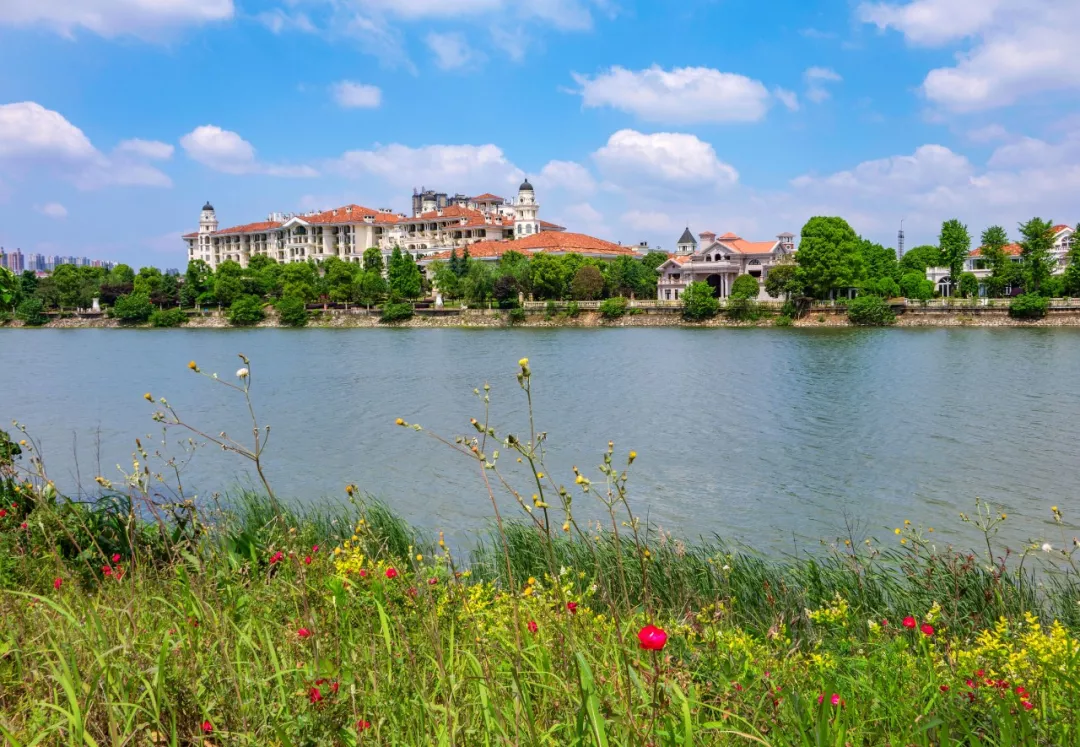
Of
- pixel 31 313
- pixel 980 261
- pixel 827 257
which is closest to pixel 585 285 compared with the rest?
pixel 827 257

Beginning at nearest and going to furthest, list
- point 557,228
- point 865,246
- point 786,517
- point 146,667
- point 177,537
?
1. point 146,667
2. point 177,537
3. point 786,517
4. point 865,246
5. point 557,228

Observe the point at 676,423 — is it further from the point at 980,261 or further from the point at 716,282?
the point at 980,261

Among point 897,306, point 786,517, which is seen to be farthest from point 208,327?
point 786,517

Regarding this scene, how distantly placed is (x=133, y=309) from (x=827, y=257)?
62.2m

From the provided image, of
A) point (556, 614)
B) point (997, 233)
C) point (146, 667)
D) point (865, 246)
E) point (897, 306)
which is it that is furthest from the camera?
point (865, 246)

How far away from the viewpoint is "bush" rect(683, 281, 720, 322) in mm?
60562

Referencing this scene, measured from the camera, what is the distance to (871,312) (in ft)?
182

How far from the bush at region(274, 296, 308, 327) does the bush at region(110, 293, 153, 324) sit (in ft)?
47.7

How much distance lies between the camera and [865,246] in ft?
233

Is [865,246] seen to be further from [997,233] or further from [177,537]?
[177,537]

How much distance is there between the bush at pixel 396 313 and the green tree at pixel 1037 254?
46.9 m

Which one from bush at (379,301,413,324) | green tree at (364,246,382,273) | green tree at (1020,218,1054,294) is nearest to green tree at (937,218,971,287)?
green tree at (1020,218,1054,294)

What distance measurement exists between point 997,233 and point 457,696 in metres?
69.2

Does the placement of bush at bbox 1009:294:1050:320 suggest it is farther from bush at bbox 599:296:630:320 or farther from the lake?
bush at bbox 599:296:630:320
